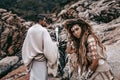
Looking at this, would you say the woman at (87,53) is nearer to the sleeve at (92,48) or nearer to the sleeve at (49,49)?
the sleeve at (92,48)

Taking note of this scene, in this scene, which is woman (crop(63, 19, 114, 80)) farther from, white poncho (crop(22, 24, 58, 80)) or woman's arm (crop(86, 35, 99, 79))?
white poncho (crop(22, 24, 58, 80))

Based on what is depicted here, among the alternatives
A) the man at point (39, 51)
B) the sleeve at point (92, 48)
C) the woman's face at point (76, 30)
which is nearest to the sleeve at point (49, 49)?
the man at point (39, 51)

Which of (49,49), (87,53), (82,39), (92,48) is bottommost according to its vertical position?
(87,53)

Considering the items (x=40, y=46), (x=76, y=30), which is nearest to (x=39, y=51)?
(x=40, y=46)

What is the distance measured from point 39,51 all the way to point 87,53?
1490 millimetres

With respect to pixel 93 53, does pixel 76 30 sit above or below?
above

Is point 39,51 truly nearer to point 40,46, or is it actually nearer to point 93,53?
point 40,46

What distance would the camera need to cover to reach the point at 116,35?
13086 millimetres

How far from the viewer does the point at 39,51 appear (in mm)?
8164

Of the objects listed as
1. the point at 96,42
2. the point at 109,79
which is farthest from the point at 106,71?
the point at 96,42

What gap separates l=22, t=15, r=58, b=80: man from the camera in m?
8.09

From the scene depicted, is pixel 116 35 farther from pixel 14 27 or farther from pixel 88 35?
pixel 14 27

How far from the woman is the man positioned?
1.12 meters

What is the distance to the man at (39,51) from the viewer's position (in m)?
8.09
